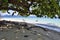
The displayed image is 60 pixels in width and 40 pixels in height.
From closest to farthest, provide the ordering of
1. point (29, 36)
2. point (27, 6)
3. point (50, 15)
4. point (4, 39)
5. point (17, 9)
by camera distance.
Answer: point (4, 39) → point (29, 36) → point (50, 15) → point (27, 6) → point (17, 9)

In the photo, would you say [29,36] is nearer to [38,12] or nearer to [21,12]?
[38,12]

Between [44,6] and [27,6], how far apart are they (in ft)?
4.34

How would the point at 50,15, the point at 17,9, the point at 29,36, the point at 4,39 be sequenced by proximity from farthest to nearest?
1. the point at 17,9
2. the point at 50,15
3. the point at 29,36
4. the point at 4,39

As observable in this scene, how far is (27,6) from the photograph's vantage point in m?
12.2

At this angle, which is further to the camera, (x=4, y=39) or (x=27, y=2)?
(x=27, y=2)

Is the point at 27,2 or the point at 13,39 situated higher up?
the point at 27,2

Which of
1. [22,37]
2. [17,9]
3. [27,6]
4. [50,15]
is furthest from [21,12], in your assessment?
[22,37]

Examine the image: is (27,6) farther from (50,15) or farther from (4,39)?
(4,39)

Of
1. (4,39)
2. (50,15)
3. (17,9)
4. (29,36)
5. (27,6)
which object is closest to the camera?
(4,39)

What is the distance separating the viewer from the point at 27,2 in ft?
38.5

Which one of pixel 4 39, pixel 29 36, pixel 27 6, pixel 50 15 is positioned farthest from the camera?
pixel 27 6

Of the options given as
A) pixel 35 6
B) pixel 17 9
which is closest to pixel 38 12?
pixel 35 6

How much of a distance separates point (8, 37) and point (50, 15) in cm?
258

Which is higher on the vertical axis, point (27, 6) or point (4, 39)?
point (27, 6)
